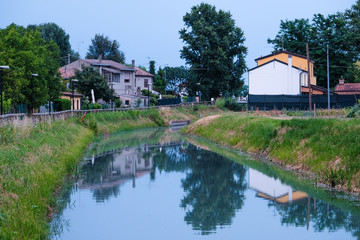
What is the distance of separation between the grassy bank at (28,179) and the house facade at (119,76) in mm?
62654

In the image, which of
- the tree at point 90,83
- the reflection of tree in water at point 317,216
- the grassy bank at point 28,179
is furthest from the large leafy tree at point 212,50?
the reflection of tree in water at point 317,216

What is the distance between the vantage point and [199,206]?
1748cm

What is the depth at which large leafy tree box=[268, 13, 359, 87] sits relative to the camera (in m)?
83.6

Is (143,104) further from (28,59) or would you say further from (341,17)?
(28,59)

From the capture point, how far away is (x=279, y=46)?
3610 inches

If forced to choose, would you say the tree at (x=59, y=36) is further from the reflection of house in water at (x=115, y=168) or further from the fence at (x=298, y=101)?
the reflection of house in water at (x=115, y=168)

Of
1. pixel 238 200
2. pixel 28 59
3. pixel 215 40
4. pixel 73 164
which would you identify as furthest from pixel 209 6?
pixel 238 200

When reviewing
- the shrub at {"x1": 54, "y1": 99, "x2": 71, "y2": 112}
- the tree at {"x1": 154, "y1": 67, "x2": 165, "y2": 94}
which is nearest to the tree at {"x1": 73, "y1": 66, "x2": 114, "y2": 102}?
the shrub at {"x1": 54, "y1": 99, "x2": 71, "y2": 112}

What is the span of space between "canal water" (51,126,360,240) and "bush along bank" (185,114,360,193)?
38.9 inches

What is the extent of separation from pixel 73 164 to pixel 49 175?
24.8 feet

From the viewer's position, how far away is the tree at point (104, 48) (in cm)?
12662

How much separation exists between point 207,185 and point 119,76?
76089 mm

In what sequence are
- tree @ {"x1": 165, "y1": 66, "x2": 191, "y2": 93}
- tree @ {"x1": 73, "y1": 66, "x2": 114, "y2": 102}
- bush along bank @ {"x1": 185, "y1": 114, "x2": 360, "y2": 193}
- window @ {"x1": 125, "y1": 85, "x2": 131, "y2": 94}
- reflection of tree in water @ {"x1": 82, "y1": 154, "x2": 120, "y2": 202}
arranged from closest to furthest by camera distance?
bush along bank @ {"x1": 185, "y1": 114, "x2": 360, "y2": 193}, reflection of tree in water @ {"x1": 82, "y1": 154, "x2": 120, "y2": 202}, tree @ {"x1": 73, "y1": 66, "x2": 114, "y2": 102}, window @ {"x1": 125, "y1": 85, "x2": 131, "y2": 94}, tree @ {"x1": 165, "y1": 66, "x2": 191, "y2": 93}

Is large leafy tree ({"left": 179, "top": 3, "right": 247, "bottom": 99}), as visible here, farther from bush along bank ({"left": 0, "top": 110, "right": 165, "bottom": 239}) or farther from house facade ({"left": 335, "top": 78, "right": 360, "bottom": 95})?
bush along bank ({"left": 0, "top": 110, "right": 165, "bottom": 239})
